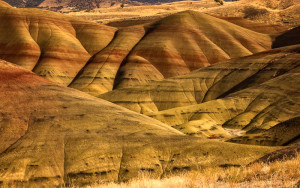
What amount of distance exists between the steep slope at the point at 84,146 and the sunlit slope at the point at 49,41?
80150 millimetres

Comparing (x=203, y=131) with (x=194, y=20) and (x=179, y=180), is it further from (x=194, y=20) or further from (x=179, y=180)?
(x=194, y=20)

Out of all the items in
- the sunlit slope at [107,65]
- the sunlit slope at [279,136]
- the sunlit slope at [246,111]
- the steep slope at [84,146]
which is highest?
the steep slope at [84,146]

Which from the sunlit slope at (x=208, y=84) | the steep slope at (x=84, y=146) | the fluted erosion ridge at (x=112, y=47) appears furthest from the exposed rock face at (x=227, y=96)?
the steep slope at (x=84, y=146)

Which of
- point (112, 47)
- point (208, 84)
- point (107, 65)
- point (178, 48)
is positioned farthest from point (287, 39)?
point (107, 65)

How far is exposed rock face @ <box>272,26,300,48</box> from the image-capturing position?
145325 mm

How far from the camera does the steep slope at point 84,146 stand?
99.2 ft

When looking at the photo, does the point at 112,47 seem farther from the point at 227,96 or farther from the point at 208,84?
the point at 227,96

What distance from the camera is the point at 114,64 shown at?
129 meters

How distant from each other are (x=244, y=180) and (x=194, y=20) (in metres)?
143

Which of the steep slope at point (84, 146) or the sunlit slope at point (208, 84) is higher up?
the steep slope at point (84, 146)

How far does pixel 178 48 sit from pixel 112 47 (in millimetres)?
26657

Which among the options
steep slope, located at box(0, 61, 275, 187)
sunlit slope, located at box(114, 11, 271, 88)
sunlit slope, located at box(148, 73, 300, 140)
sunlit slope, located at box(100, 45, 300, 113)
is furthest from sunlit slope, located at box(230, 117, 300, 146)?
sunlit slope, located at box(114, 11, 271, 88)

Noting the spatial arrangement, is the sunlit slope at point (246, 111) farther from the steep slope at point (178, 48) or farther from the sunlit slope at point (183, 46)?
the sunlit slope at point (183, 46)

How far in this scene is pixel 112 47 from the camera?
136 m
